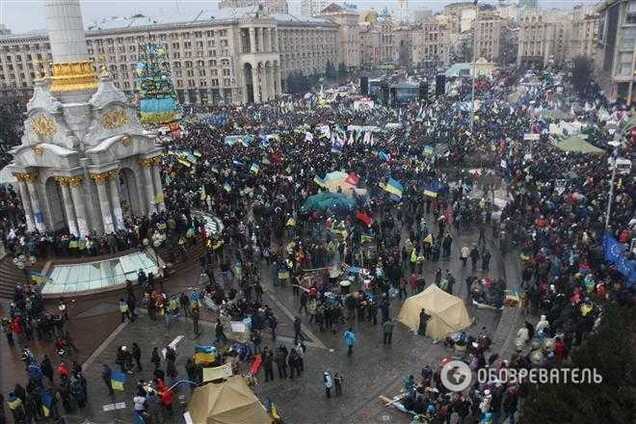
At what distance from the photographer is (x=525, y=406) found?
11172 millimetres

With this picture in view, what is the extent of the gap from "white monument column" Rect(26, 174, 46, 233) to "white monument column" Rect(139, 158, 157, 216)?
15.4 feet

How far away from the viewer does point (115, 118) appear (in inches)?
981

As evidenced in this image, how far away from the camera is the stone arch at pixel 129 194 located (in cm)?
2642

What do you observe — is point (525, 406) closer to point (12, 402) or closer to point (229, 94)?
point (12, 402)

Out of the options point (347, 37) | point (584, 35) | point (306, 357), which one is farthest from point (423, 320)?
point (347, 37)

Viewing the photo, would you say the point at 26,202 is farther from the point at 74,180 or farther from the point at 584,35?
the point at 584,35

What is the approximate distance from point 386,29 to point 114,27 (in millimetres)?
85450

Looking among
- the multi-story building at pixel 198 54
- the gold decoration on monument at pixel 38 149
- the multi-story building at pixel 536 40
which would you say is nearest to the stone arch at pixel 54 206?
the gold decoration on monument at pixel 38 149

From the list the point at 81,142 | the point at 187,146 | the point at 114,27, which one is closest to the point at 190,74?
the point at 114,27

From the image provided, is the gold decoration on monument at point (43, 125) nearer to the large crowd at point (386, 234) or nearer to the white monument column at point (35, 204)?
the white monument column at point (35, 204)

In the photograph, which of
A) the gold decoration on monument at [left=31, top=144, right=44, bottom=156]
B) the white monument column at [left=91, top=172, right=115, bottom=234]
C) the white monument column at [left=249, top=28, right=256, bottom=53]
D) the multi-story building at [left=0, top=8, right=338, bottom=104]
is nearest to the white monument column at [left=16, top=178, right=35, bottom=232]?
the gold decoration on monument at [left=31, top=144, right=44, bottom=156]

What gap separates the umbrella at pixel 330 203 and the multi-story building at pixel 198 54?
223ft

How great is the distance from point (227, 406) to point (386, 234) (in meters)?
13.6

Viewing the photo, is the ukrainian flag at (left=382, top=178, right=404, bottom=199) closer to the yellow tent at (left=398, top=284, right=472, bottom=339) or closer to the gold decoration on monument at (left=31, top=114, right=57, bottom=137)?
the yellow tent at (left=398, top=284, right=472, bottom=339)
